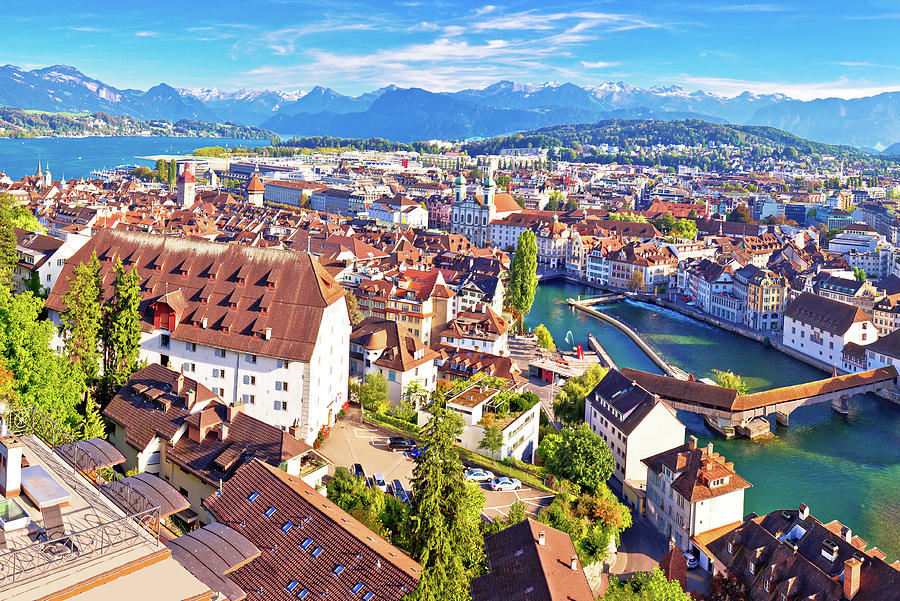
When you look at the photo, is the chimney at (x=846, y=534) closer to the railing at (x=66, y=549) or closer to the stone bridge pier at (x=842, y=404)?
the railing at (x=66, y=549)

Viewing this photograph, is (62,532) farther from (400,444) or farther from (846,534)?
(846,534)

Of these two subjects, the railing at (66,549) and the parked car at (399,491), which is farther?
the parked car at (399,491)

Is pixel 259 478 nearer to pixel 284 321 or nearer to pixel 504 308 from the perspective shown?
pixel 284 321

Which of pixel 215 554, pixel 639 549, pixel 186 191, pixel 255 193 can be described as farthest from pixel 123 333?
pixel 255 193

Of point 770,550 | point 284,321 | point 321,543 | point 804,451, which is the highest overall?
point 284,321

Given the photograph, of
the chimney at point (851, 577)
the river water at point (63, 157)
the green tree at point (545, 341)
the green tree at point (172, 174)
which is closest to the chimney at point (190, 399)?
the chimney at point (851, 577)

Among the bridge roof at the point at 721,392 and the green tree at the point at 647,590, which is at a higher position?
the green tree at the point at 647,590

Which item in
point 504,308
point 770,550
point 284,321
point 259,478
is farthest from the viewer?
point 504,308

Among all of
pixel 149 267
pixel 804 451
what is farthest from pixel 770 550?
pixel 149 267
